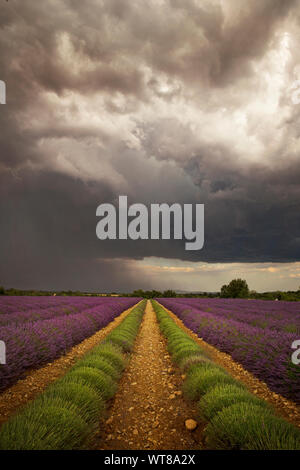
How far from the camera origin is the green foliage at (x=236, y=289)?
69.4 m

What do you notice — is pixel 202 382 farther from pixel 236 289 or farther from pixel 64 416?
pixel 236 289

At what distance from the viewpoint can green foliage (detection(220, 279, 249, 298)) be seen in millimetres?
69375

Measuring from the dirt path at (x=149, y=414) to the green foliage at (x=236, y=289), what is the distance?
71.1 m

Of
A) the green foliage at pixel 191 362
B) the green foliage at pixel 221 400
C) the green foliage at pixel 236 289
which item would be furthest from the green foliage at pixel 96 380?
the green foliage at pixel 236 289

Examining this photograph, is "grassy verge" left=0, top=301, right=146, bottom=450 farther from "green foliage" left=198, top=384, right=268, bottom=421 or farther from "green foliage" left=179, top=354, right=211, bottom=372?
"green foliage" left=179, top=354, right=211, bottom=372

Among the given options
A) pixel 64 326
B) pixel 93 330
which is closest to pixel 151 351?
pixel 64 326

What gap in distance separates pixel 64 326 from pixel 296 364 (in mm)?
8075

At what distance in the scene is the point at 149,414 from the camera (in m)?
3.80

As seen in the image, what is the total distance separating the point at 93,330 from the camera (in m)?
11.3

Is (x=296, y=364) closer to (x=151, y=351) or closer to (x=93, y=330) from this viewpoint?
(x=151, y=351)
